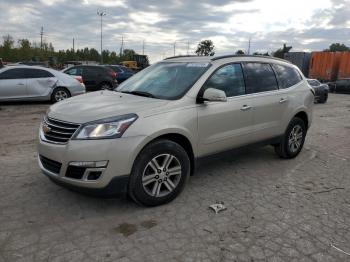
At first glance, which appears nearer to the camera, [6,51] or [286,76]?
[286,76]

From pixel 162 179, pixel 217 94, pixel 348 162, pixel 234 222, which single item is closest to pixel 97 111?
pixel 162 179

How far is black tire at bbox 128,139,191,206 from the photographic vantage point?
3.96 m

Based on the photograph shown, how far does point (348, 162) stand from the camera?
6.46 meters

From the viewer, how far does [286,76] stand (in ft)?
20.5

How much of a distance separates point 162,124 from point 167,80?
1.05m

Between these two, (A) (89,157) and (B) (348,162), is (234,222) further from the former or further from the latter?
(B) (348,162)

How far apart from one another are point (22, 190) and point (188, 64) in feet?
8.94

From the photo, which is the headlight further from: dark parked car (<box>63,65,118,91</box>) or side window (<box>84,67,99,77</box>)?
side window (<box>84,67,99,77</box>)

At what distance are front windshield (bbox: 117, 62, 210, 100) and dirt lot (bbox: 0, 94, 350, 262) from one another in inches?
43.2

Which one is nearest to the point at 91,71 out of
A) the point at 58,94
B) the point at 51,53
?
the point at 58,94

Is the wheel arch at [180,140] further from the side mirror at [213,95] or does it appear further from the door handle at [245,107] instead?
the door handle at [245,107]

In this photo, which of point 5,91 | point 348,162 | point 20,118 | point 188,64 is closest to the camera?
point 188,64

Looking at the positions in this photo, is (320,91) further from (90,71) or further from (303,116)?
(303,116)

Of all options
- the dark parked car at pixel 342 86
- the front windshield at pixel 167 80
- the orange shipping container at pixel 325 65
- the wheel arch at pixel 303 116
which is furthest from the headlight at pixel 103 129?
the orange shipping container at pixel 325 65
